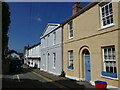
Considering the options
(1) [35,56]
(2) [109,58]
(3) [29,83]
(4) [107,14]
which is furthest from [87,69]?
(1) [35,56]

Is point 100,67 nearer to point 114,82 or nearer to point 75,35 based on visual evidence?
point 114,82

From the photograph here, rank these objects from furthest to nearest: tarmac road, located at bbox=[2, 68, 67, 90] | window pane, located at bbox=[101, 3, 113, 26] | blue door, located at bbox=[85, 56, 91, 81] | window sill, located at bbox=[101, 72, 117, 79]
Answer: blue door, located at bbox=[85, 56, 91, 81] < tarmac road, located at bbox=[2, 68, 67, 90] < window pane, located at bbox=[101, 3, 113, 26] < window sill, located at bbox=[101, 72, 117, 79]

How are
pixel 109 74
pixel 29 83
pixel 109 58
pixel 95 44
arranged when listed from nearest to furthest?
pixel 109 74 < pixel 109 58 < pixel 95 44 < pixel 29 83

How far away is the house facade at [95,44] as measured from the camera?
7.32 meters

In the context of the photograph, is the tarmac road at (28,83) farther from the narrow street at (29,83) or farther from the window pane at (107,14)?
the window pane at (107,14)

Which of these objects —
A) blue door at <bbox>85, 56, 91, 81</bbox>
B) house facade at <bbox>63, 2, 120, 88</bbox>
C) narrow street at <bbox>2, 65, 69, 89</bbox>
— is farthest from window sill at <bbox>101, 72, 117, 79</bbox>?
narrow street at <bbox>2, 65, 69, 89</bbox>

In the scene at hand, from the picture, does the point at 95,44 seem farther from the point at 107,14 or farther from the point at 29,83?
the point at 29,83

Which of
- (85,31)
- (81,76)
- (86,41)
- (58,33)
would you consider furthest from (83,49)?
(58,33)

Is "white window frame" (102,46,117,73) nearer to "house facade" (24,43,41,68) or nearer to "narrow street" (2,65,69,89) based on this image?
"narrow street" (2,65,69,89)

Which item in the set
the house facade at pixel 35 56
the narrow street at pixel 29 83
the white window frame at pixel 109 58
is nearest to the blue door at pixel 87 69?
the white window frame at pixel 109 58

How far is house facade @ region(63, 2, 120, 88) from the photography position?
288 inches

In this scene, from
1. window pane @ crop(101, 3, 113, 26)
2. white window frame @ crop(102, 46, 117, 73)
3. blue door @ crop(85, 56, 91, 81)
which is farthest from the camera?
blue door @ crop(85, 56, 91, 81)

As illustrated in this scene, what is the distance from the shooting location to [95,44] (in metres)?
8.78

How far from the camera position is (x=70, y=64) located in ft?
40.7
